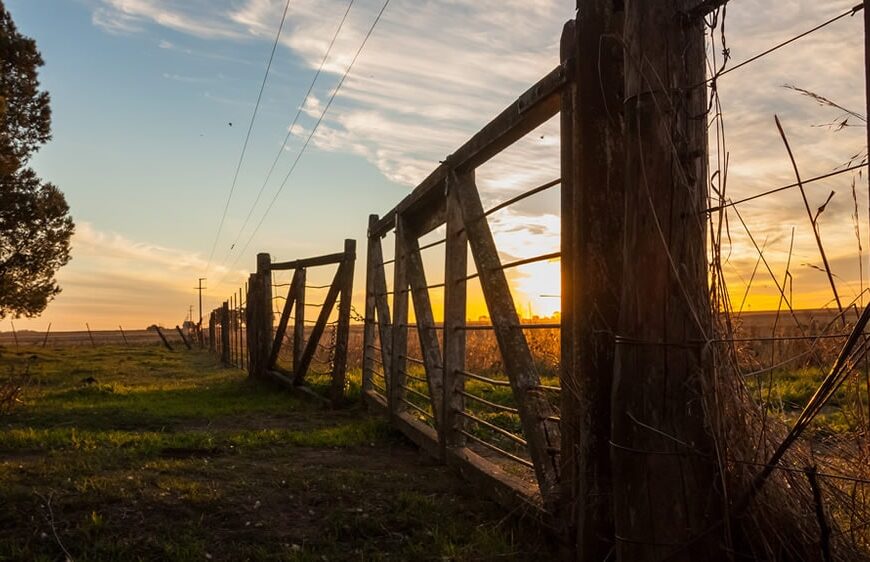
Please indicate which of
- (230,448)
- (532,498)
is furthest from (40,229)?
(532,498)

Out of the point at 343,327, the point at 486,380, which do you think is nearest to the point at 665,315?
the point at 486,380

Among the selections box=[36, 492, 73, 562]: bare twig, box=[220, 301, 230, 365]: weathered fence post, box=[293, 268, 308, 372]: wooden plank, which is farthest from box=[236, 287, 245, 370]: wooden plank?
box=[36, 492, 73, 562]: bare twig

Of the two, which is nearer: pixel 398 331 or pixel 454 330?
pixel 454 330

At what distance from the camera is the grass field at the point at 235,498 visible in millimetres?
3291

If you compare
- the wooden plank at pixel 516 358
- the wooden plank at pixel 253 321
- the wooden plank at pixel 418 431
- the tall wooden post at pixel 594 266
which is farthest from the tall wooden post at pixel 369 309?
the tall wooden post at pixel 594 266

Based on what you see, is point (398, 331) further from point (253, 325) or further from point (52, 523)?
point (253, 325)

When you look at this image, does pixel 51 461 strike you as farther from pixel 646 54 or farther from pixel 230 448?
pixel 646 54

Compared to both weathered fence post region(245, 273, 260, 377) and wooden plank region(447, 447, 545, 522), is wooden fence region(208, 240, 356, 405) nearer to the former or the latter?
weathered fence post region(245, 273, 260, 377)

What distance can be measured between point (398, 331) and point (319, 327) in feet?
9.45

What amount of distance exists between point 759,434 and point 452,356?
290 centimetres

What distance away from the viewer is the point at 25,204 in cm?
2148

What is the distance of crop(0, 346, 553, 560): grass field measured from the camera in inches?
130

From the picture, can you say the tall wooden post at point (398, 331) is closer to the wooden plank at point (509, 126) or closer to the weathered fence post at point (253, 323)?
the wooden plank at point (509, 126)

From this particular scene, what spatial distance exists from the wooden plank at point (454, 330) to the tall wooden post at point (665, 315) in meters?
2.62
